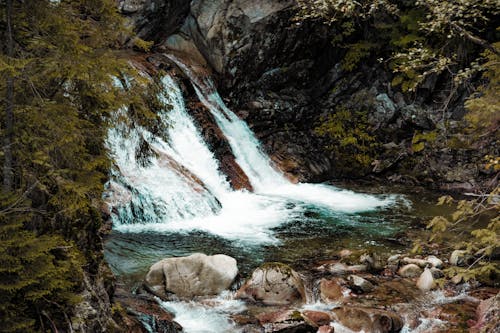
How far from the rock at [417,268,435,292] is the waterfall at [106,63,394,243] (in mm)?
3426

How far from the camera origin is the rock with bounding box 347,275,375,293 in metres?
7.39

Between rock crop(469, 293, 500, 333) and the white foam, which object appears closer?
A: rock crop(469, 293, 500, 333)

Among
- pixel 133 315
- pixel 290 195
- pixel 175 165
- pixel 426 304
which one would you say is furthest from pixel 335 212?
pixel 133 315

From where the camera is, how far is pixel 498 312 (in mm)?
5930

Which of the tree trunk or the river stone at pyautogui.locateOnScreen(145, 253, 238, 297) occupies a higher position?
the tree trunk

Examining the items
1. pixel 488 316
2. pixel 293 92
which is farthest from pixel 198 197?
pixel 293 92

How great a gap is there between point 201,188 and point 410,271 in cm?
615

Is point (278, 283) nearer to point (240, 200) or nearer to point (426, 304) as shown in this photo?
point (426, 304)

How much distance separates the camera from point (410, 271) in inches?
322

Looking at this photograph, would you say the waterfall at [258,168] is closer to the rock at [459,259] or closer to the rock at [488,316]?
the rock at [459,259]

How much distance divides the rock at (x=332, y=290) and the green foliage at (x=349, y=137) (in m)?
10.4

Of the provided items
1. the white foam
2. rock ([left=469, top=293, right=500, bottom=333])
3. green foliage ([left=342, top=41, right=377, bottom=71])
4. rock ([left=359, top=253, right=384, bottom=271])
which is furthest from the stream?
green foliage ([left=342, top=41, right=377, bottom=71])

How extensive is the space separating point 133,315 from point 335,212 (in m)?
8.19

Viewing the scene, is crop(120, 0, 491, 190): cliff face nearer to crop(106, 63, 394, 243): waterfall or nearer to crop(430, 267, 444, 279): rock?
crop(106, 63, 394, 243): waterfall
